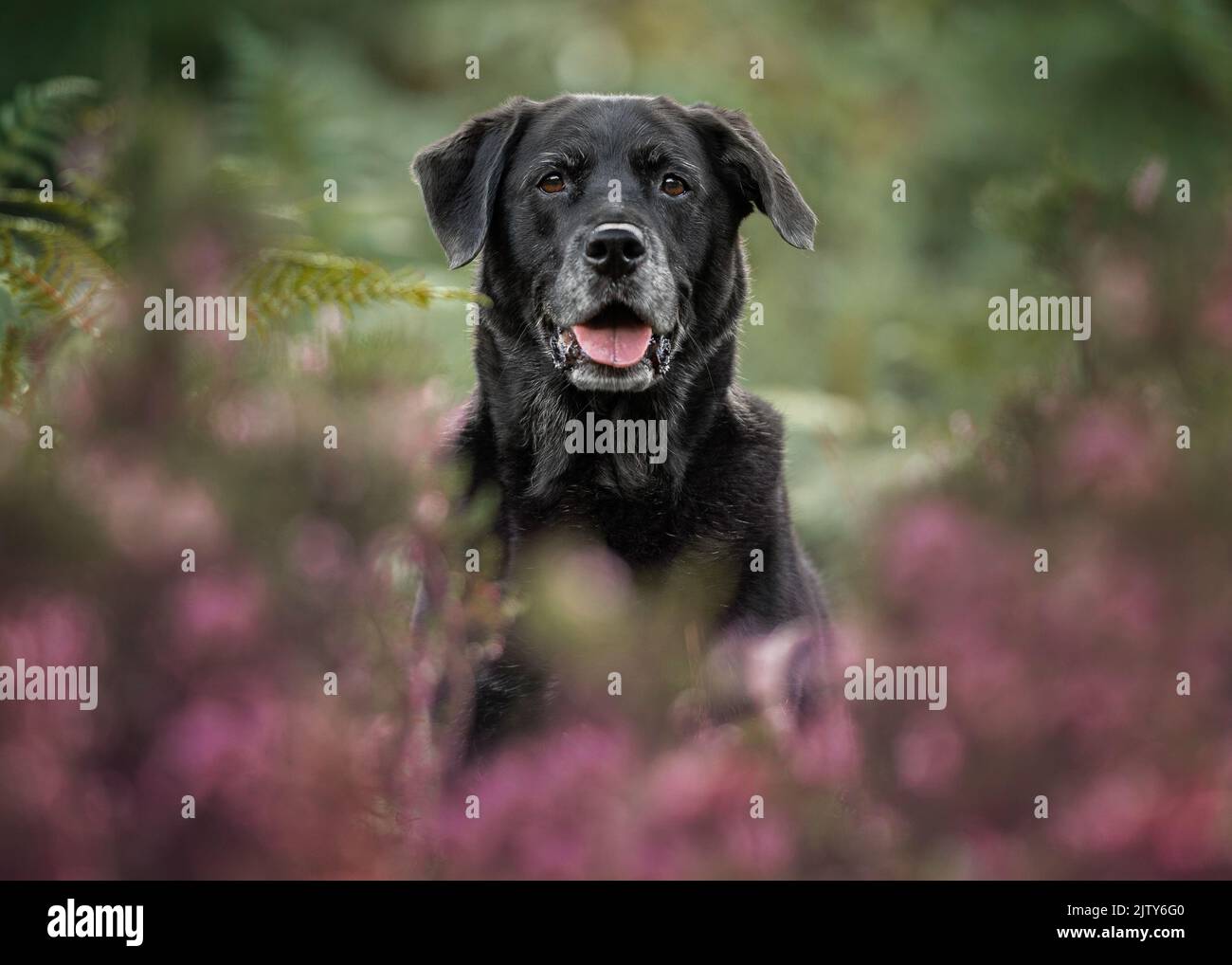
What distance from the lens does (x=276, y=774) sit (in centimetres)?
182

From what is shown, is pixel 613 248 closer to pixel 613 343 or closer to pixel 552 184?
pixel 613 343

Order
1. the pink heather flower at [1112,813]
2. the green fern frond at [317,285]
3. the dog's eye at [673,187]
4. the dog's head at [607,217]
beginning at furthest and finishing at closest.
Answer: the dog's eye at [673,187], the dog's head at [607,217], the green fern frond at [317,285], the pink heather flower at [1112,813]

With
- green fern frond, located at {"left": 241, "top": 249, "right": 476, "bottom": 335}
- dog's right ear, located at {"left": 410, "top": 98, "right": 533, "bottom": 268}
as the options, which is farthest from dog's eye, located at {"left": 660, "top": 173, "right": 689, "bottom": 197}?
green fern frond, located at {"left": 241, "top": 249, "right": 476, "bottom": 335}

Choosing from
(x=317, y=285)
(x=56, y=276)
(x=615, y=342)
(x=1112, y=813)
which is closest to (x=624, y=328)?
(x=615, y=342)

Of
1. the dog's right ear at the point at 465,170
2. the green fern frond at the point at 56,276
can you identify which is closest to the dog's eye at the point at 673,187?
the dog's right ear at the point at 465,170

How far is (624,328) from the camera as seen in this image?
4188 millimetres

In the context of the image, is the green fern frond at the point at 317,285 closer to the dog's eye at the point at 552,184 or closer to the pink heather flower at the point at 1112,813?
the dog's eye at the point at 552,184

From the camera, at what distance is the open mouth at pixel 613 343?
4133 mm

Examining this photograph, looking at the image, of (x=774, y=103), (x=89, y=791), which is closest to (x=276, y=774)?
(x=89, y=791)

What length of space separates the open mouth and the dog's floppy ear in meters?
0.52

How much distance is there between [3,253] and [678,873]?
8.79 feet

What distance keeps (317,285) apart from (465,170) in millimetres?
1230
